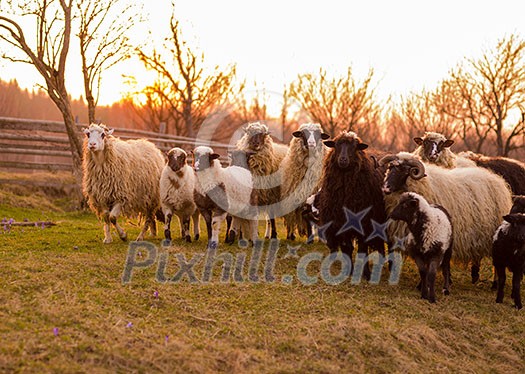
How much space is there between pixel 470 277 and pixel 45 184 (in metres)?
11.7

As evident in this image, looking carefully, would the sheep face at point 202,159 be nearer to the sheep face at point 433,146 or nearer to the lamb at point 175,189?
the lamb at point 175,189

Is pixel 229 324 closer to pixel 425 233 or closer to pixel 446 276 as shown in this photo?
pixel 425 233

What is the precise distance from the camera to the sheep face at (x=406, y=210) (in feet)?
22.2

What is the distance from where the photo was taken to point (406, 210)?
6762mm

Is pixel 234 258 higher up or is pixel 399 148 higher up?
pixel 399 148

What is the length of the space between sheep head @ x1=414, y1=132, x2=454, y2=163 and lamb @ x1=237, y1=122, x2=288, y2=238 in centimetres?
251

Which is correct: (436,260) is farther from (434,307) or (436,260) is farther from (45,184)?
(45,184)

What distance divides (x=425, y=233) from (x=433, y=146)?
336 cm

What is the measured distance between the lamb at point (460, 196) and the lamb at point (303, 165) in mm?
1780

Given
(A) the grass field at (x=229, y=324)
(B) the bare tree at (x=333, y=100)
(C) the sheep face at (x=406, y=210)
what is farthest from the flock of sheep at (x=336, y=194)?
(B) the bare tree at (x=333, y=100)

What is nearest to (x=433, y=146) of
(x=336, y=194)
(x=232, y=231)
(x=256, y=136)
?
(x=336, y=194)

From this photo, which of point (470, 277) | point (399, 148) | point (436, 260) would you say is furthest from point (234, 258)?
point (399, 148)

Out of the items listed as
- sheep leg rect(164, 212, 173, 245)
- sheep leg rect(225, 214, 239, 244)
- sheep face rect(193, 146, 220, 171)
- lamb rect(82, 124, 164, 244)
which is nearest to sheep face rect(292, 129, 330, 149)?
sheep face rect(193, 146, 220, 171)

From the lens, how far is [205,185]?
8789mm
